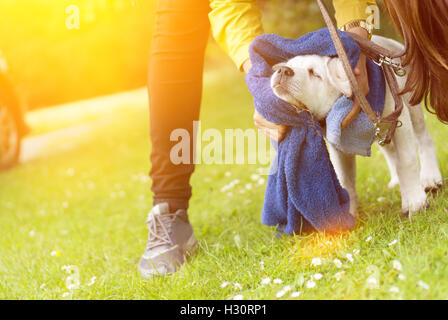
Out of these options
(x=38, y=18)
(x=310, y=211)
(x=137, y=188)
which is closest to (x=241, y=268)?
(x=310, y=211)

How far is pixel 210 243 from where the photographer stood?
250 centimetres

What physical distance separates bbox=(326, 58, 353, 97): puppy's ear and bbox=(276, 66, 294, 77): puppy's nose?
0.15 m

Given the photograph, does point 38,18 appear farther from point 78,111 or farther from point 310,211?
point 310,211

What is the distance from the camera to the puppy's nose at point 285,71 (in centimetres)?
175

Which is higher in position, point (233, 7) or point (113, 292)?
point (233, 7)

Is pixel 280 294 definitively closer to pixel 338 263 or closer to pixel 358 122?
pixel 338 263

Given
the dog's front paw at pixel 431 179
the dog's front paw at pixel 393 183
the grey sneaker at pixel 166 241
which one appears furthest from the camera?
the dog's front paw at pixel 393 183

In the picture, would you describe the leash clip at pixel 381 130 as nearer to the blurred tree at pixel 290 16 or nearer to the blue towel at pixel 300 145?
the blue towel at pixel 300 145

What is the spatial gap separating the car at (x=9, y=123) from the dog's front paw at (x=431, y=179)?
472 centimetres

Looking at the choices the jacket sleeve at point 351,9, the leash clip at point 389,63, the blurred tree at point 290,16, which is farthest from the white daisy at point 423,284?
the blurred tree at point 290,16

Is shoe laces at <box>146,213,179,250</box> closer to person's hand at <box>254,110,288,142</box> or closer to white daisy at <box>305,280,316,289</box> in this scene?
person's hand at <box>254,110,288,142</box>

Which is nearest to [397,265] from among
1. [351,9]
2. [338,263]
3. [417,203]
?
[338,263]

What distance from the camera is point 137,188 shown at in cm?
423

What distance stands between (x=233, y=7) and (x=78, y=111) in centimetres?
897
